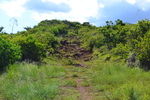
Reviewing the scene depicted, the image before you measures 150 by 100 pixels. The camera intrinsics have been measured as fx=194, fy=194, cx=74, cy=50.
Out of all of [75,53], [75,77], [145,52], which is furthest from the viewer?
[75,53]

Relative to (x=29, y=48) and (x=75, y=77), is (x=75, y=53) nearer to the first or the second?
(x=29, y=48)

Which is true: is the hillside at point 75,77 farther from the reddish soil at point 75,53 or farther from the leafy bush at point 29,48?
the reddish soil at point 75,53

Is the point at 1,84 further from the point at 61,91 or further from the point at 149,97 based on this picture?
the point at 149,97

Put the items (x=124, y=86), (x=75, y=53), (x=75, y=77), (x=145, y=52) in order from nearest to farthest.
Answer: (x=124, y=86), (x=75, y=77), (x=145, y=52), (x=75, y=53)

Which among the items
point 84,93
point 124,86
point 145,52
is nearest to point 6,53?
point 84,93

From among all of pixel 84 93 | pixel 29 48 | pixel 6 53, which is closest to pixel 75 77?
pixel 84 93

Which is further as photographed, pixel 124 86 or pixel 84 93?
pixel 84 93

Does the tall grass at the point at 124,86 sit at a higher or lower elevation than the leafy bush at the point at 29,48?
lower

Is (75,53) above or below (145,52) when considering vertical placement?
below

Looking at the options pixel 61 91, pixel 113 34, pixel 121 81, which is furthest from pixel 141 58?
pixel 113 34

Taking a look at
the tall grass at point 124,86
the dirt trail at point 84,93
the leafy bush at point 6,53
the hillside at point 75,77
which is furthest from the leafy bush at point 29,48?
the dirt trail at point 84,93

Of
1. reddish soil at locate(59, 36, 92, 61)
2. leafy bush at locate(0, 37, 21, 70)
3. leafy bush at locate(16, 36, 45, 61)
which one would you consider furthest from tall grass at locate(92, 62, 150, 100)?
reddish soil at locate(59, 36, 92, 61)

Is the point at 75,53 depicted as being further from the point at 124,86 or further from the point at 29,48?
the point at 124,86

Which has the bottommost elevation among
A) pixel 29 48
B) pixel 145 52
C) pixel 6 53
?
pixel 145 52
